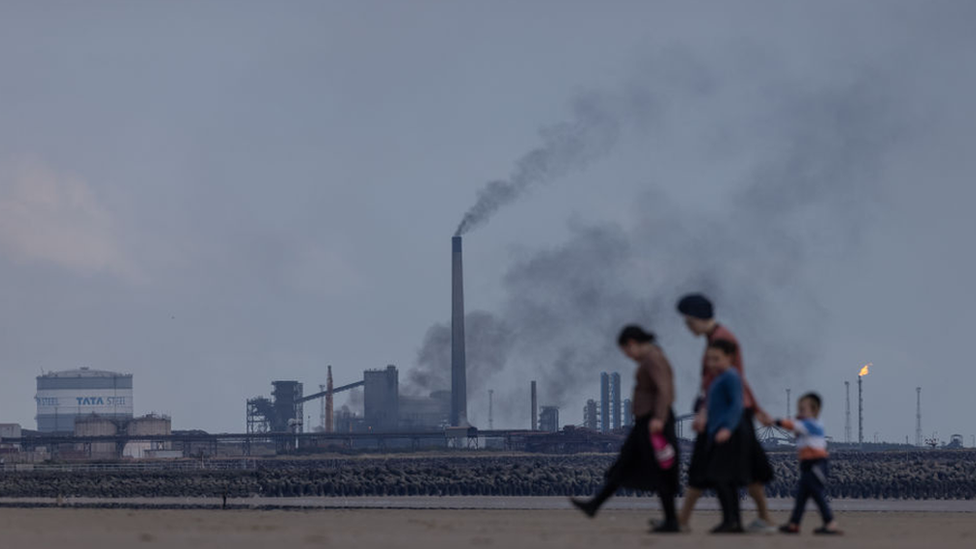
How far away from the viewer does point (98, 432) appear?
14838 centimetres

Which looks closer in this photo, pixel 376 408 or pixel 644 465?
pixel 644 465

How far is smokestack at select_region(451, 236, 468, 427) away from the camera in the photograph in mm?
129125

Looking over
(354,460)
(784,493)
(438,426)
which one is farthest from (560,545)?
(438,426)

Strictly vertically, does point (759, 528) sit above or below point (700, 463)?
below

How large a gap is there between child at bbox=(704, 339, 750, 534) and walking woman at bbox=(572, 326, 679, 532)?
0.34 m

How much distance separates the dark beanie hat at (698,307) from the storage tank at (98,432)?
13212 centimetres

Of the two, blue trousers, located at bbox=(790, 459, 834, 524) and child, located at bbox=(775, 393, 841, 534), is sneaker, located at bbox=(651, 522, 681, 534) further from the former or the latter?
blue trousers, located at bbox=(790, 459, 834, 524)

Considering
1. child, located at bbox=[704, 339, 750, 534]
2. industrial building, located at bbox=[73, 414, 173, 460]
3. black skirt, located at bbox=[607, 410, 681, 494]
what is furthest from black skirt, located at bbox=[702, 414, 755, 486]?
industrial building, located at bbox=[73, 414, 173, 460]

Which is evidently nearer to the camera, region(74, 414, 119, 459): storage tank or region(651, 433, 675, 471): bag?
region(651, 433, 675, 471): bag

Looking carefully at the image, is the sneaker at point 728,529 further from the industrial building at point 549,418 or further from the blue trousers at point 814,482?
the industrial building at point 549,418

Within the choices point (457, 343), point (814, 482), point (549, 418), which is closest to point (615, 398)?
point (549, 418)

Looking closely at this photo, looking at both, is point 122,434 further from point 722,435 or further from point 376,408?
point 722,435

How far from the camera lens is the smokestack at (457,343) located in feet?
424

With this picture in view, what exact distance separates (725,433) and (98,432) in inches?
5550
